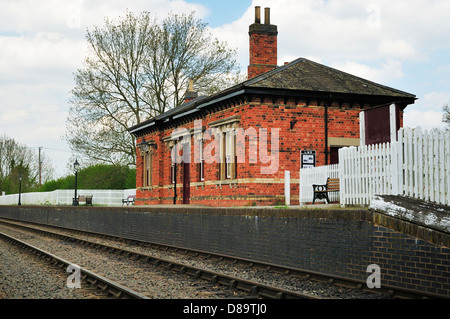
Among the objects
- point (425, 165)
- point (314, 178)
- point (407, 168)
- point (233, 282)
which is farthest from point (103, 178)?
point (425, 165)

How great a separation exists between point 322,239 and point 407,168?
6.92 ft

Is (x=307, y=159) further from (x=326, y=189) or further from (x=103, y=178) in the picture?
(x=103, y=178)

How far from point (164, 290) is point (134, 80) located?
3282 cm

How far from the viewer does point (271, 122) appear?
63.7ft

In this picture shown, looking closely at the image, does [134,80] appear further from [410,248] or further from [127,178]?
[410,248]

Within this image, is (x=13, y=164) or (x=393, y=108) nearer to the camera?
(x=393, y=108)

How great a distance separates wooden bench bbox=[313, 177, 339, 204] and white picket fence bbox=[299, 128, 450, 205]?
368 centimetres

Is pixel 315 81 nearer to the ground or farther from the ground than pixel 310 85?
farther from the ground

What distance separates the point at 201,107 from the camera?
901 inches

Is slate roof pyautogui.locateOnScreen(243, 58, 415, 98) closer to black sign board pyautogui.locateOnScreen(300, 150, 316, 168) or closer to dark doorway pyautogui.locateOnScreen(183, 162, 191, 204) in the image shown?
black sign board pyautogui.locateOnScreen(300, 150, 316, 168)

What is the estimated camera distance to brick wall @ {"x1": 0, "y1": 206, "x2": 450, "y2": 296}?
7.91 m

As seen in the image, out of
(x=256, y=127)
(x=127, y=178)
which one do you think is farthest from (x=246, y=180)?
(x=127, y=178)

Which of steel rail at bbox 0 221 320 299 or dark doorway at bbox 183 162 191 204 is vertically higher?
dark doorway at bbox 183 162 191 204

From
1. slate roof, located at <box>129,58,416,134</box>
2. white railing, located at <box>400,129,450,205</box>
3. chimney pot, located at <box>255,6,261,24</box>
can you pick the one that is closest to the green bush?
chimney pot, located at <box>255,6,261,24</box>
